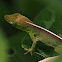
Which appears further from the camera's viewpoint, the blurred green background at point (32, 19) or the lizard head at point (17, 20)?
the lizard head at point (17, 20)

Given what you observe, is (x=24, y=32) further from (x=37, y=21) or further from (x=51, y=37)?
(x=51, y=37)

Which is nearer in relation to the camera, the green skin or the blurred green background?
the blurred green background

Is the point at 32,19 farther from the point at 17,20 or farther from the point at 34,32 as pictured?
the point at 17,20

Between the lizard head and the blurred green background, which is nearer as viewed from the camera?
Answer: the blurred green background

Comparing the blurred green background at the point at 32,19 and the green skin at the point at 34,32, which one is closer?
the blurred green background at the point at 32,19
